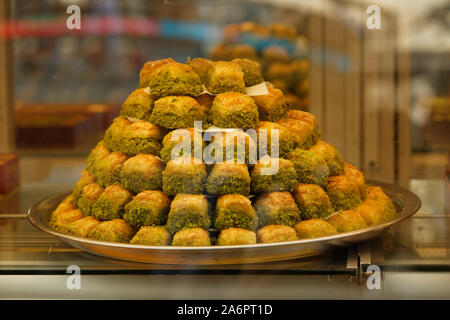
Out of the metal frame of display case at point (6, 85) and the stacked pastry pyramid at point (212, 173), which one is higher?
the metal frame of display case at point (6, 85)

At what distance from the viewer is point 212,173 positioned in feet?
5.13

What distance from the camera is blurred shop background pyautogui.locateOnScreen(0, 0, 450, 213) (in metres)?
1.91

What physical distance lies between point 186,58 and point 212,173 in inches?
16.7

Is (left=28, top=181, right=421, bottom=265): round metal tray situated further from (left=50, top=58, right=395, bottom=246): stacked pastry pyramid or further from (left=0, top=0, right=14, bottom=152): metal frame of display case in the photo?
(left=0, top=0, right=14, bottom=152): metal frame of display case

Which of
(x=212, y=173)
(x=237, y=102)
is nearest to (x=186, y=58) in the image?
(x=237, y=102)

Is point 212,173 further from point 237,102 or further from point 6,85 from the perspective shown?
point 6,85

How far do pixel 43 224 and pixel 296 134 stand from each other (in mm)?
735

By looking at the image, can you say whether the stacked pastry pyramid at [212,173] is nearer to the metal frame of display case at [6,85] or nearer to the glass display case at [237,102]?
the glass display case at [237,102]

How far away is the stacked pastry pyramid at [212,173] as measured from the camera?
5.03 feet

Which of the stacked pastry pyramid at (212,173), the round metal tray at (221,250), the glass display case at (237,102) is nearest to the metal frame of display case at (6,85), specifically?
the glass display case at (237,102)

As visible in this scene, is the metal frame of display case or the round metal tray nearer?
the round metal tray

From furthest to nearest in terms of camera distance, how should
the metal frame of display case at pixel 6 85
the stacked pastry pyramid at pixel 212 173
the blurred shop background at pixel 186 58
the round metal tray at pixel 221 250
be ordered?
the metal frame of display case at pixel 6 85
the blurred shop background at pixel 186 58
the stacked pastry pyramid at pixel 212 173
the round metal tray at pixel 221 250

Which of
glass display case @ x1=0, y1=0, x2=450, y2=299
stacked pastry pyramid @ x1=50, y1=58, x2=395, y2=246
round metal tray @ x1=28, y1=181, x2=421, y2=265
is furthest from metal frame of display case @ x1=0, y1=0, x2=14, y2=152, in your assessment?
round metal tray @ x1=28, y1=181, x2=421, y2=265

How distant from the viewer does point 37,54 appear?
2092 mm
